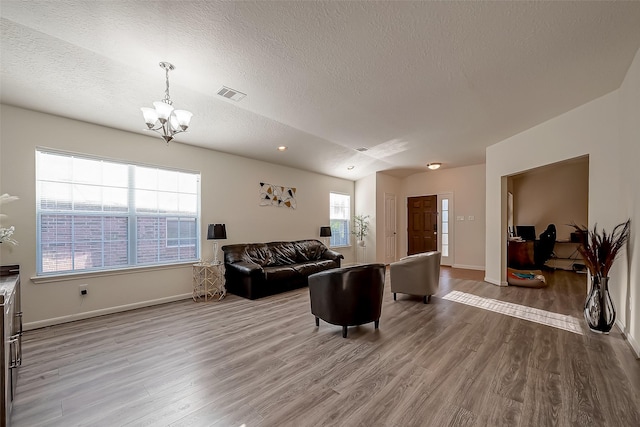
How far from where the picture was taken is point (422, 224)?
27.0 ft

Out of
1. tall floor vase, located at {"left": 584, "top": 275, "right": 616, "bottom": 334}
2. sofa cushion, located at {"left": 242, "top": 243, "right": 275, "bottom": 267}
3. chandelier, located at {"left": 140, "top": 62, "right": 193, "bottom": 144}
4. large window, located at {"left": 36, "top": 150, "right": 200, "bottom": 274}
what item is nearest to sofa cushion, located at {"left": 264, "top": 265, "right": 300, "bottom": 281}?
sofa cushion, located at {"left": 242, "top": 243, "right": 275, "bottom": 267}

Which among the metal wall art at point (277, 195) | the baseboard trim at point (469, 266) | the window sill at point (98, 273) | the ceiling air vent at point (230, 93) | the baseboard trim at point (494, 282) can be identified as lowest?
the baseboard trim at point (469, 266)

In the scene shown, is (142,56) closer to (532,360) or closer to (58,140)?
(58,140)

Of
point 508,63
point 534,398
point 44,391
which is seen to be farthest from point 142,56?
point 534,398

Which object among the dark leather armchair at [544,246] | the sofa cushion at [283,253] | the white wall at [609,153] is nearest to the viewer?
the white wall at [609,153]

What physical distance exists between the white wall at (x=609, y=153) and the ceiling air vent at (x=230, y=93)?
4.18 m

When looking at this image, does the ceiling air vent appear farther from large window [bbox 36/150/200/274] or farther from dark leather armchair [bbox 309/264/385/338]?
dark leather armchair [bbox 309/264/385/338]

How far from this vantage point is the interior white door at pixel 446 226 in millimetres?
7621

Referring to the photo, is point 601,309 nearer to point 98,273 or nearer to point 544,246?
point 544,246

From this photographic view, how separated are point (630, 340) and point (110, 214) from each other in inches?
258

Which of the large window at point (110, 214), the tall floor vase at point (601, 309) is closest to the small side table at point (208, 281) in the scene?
the large window at point (110, 214)

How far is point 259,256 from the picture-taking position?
5.39 meters

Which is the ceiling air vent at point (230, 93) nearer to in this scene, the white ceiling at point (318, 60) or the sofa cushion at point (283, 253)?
the white ceiling at point (318, 60)

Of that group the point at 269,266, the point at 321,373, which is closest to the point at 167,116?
the point at 321,373
